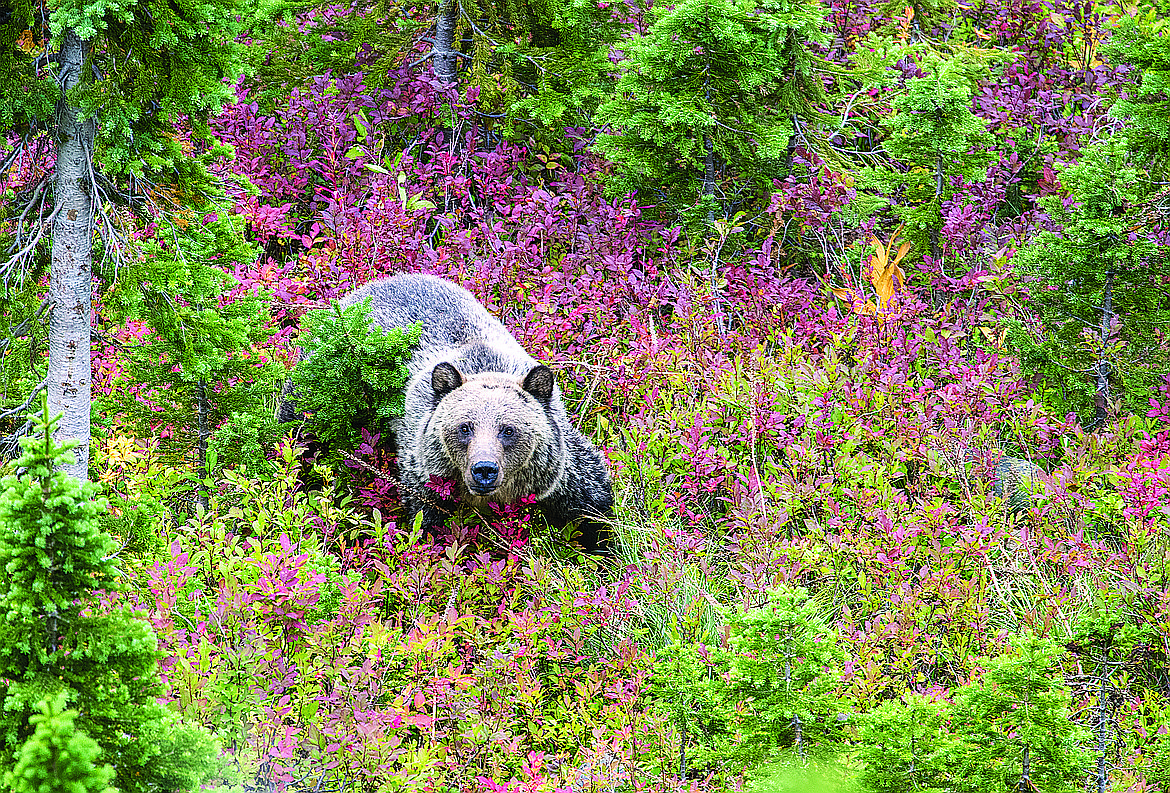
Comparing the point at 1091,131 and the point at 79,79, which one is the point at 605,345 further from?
the point at 1091,131

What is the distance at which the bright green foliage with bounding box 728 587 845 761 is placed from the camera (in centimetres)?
411

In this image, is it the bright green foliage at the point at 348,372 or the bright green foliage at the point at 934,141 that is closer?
the bright green foliage at the point at 348,372

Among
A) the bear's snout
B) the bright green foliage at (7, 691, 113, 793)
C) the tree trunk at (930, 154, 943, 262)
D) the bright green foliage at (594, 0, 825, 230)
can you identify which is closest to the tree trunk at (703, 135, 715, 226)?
the bright green foliage at (594, 0, 825, 230)

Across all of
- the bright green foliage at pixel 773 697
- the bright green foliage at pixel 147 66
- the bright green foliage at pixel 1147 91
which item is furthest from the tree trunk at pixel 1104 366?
the bright green foliage at pixel 147 66

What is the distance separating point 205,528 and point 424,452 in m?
1.94

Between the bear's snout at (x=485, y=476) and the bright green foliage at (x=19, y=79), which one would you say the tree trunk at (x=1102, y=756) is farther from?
the bright green foliage at (x=19, y=79)

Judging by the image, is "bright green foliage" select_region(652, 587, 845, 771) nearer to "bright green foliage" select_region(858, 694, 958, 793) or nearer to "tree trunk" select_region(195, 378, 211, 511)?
"bright green foliage" select_region(858, 694, 958, 793)

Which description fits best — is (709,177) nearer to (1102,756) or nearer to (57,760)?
(1102,756)

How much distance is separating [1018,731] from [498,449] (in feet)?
14.5

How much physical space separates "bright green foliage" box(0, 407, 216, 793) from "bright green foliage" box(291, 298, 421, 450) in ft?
13.7

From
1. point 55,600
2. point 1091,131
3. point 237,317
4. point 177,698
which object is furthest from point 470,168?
point 55,600

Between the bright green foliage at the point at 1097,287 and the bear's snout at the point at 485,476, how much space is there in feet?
15.6

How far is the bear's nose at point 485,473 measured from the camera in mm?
7297

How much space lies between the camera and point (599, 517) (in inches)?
314
